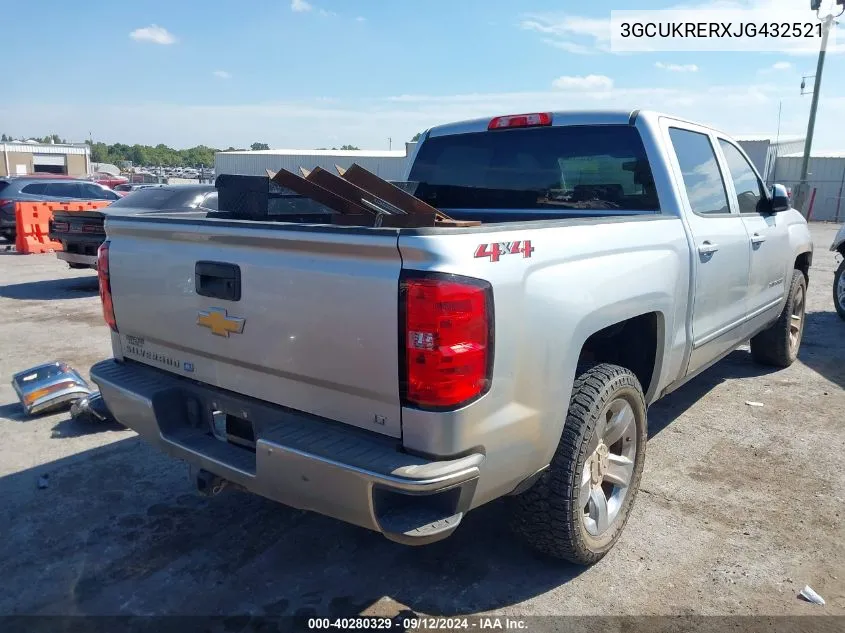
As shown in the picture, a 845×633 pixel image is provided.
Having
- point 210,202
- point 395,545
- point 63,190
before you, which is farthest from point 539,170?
point 63,190

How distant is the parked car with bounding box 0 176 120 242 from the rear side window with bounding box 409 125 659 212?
47.4ft

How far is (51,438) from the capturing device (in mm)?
4492

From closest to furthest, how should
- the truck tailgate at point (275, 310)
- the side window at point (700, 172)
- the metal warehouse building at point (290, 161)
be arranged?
the truck tailgate at point (275, 310), the side window at point (700, 172), the metal warehouse building at point (290, 161)

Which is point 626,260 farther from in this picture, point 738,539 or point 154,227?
point 154,227

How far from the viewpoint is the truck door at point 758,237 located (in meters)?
4.63

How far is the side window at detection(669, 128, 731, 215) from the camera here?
12.9 ft

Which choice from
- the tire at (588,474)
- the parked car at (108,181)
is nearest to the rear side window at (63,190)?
the parked car at (108,181)

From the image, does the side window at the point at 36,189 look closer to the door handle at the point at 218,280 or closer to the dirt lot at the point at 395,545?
the dirt lot at the point at 395,545

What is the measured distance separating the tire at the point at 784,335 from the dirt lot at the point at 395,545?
1341mm

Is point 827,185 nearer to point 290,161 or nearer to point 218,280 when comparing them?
point 290,161

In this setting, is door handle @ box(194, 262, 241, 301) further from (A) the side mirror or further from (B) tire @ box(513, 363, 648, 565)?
(A) the side mirror

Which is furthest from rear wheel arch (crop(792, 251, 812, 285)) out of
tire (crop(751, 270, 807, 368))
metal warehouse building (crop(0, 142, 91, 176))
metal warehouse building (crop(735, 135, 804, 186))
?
metal warehouse building (crop(0, 142, 91, 176))

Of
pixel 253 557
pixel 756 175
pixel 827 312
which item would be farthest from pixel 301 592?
pixel 827 312

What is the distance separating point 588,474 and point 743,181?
3030 mm
